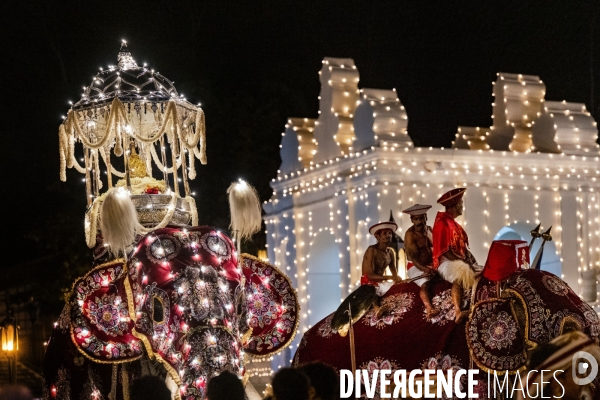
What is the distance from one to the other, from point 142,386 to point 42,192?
20.3 metres

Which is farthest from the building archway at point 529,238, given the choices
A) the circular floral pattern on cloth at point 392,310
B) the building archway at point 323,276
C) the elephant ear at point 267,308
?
the elephant ear at point 267,308

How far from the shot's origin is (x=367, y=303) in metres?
10.9

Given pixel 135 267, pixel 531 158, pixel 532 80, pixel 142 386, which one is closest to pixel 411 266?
pixel 135 267

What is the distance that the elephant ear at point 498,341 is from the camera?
373 inches

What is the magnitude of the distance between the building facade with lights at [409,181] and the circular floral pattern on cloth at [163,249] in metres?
8.43

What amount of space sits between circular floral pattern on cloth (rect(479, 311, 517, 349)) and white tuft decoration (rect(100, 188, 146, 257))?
2.59 meters

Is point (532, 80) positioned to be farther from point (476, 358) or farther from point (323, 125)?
point (476, 358)

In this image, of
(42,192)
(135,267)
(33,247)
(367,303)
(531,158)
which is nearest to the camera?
(135,267)

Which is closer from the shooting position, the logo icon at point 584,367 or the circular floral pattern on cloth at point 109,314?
the logo icon at point 584,367

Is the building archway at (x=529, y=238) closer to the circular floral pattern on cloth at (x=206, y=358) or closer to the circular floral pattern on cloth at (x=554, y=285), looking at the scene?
the circular floral pattern on cloth at (x=554, y=285)

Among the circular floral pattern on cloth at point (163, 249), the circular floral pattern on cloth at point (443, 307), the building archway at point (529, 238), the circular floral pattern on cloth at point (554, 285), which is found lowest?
the circular floral pattern on cloth at point (443, 307)

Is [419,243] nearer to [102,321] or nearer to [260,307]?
[260,307]

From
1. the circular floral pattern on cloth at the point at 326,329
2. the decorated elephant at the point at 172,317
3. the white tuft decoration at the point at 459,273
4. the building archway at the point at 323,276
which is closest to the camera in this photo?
the decorated elephant at the point at 172,317

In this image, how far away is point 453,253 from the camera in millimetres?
10352
